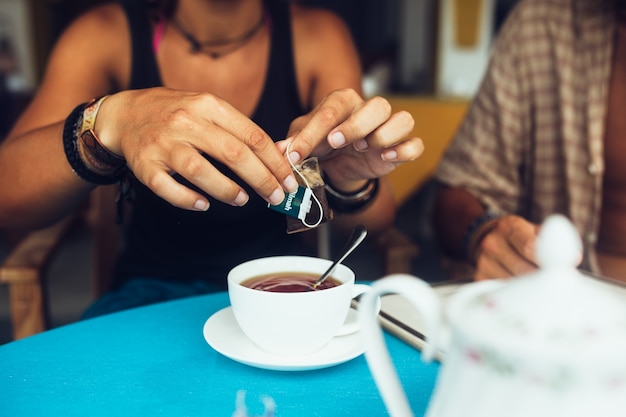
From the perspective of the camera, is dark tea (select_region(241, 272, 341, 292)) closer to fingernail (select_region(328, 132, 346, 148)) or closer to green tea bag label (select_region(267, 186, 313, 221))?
green tea bag label (select_region(267, 186, 313, 221))

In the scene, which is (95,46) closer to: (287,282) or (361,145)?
(361,145)

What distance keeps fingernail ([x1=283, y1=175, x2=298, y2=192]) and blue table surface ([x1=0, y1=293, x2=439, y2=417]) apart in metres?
0.22

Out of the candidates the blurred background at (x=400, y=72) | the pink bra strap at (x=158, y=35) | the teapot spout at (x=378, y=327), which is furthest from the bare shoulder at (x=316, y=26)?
the blurred background at (x=400, y=72)

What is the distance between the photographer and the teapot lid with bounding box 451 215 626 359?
0.37 metres

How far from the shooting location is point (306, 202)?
838 mm

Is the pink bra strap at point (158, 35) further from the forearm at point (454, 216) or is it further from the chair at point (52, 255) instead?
the forearm at point (454, 216)

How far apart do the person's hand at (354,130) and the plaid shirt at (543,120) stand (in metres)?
0.57

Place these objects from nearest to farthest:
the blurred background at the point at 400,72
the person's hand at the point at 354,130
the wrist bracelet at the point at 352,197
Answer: the person's hand at the point at 354,130
the wrist bracelet at the point at 352,197
the blurred background at the point at 400,72

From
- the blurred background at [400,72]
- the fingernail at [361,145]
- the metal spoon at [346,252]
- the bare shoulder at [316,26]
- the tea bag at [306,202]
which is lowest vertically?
the blurred background at [400,72]

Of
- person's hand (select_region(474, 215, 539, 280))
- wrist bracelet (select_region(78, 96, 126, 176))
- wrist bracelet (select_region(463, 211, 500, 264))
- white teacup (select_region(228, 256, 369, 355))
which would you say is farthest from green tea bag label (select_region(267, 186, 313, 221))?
wrist bracelet (select_region(463, 211, 500, 264))

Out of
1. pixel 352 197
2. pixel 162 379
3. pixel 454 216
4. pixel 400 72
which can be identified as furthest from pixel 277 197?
pixel 400 72

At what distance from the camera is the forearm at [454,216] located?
1.31 metres

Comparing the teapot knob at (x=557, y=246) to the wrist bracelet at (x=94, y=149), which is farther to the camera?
the wrist bracelet at (x=94, y=149)

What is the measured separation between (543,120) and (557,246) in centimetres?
120
